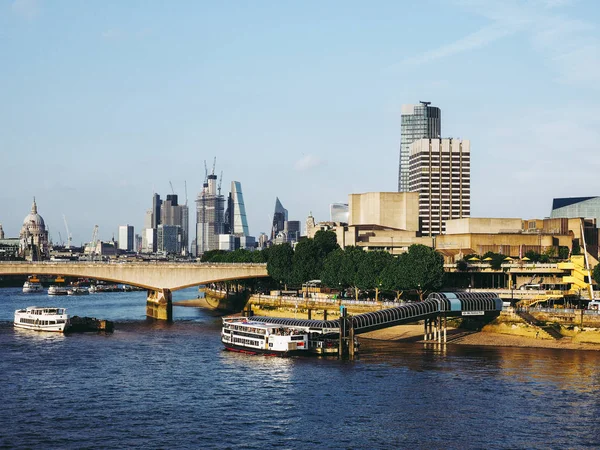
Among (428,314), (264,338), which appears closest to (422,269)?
(428,314)

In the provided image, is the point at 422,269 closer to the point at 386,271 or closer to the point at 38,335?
the point at 386,271

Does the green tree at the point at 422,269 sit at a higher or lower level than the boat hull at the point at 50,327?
higher

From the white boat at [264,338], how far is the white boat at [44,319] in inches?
1521

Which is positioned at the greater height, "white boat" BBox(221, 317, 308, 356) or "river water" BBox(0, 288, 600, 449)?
"white boat" BBox(221, 317, 308, 356)

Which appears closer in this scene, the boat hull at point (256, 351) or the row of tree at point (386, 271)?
the boat hull at point (256, 351)

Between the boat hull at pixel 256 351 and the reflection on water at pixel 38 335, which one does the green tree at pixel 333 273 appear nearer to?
the boat hull at pixel 256 351

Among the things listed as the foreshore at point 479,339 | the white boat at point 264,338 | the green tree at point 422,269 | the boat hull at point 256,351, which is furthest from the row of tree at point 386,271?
the boat hull at point 256,351

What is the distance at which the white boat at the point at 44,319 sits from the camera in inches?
6299

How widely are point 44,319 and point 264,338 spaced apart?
52350 mm

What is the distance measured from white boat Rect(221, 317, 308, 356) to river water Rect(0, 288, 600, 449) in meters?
2.37

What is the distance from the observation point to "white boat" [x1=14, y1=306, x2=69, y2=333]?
160000 millimetres

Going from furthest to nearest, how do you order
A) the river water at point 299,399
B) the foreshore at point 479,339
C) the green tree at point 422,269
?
1. the green tree at point 422,269
2. the foreshore at point 479,339
3. the river water at point 299,399

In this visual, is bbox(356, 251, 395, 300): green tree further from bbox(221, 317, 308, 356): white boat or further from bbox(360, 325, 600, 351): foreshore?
bbox(221, 317, 308, 356): white boat

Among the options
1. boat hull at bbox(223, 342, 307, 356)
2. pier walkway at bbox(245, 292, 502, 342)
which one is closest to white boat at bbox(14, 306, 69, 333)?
pier walkway at bbox(245, 292, 502, 342)
